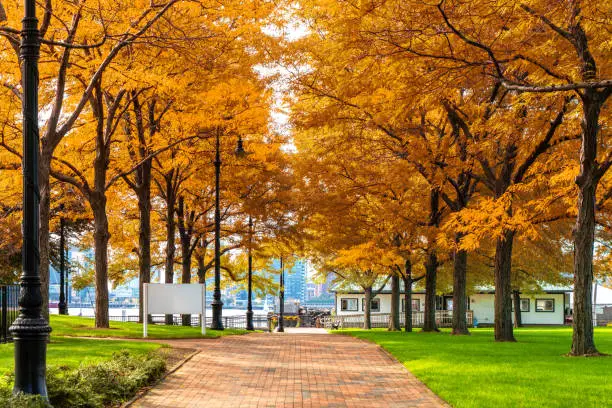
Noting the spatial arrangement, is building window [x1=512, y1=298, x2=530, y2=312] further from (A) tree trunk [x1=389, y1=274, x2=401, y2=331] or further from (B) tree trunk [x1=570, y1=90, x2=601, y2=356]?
(B) tree trunk [x1=570, y1=90, x2=601, y2=356]

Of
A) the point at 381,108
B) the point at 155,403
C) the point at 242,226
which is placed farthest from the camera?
the point at 242,226

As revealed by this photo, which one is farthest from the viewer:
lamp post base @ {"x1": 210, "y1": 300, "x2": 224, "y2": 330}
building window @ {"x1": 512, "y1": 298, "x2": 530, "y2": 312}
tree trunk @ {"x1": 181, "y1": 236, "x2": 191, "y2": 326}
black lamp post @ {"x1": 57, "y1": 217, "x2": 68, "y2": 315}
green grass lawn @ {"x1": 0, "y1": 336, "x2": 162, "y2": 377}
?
building window @ {"x1": 512, "y1": 298, "x2": 530, "y2": 312}

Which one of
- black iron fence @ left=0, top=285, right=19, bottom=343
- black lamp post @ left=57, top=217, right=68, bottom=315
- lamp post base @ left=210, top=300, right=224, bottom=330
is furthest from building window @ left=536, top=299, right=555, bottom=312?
black iron fence @ left=0, top=285, right=19, bottom=343

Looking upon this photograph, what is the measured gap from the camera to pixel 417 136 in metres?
27.0

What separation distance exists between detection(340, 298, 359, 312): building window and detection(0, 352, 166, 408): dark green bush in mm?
59601

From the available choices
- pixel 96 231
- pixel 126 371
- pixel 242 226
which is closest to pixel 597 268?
pixel 242 226

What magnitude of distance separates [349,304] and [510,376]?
59933mm

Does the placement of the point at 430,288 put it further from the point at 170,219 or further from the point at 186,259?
the point at 186,259

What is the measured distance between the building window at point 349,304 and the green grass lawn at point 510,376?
52140 millimetres

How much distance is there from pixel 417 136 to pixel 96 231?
1155 cm

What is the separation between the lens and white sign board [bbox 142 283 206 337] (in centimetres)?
2330

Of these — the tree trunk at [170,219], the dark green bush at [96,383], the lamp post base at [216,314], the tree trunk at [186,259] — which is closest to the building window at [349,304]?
the tree trunk at [186,259]

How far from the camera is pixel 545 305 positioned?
70.3 metres

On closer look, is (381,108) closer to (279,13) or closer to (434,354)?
(279,13)
